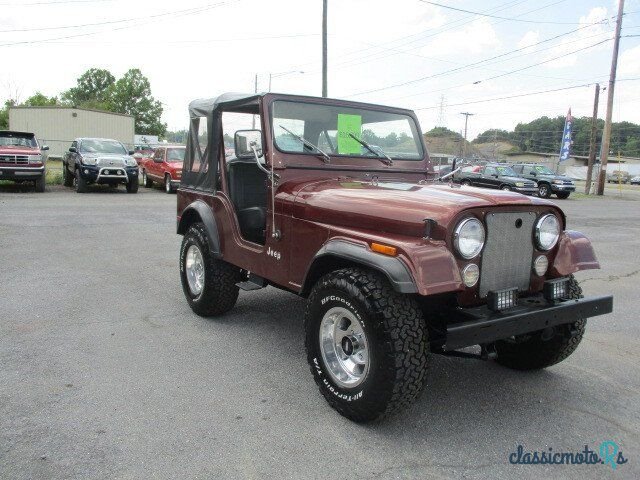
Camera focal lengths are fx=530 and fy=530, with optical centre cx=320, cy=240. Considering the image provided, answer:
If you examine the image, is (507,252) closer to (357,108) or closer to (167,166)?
(357,108)

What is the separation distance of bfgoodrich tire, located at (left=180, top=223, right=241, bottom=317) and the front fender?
2.67m

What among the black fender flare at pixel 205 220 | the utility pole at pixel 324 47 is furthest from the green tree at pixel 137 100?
the black fender flare at pixel 205 220

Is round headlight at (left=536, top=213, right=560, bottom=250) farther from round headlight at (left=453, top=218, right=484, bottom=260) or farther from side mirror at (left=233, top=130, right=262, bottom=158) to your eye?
side mirror at (left=233, top=130, right=262, bottom=158)

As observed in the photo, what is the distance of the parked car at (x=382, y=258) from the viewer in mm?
2775

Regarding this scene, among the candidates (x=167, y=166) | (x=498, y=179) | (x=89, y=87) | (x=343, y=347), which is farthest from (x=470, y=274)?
(x=89, y=87)

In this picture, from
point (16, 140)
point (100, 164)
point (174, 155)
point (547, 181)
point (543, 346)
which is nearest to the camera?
point (543, 346)

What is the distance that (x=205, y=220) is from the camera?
4.71 metres

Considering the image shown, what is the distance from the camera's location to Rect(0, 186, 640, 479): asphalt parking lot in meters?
2.66

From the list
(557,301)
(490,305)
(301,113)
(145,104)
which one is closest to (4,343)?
(301,113)

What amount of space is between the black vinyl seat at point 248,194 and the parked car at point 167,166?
14078 mm

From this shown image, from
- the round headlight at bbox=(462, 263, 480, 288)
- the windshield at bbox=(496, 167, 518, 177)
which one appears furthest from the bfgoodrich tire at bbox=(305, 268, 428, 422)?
the windshield at bbox=(496, 167, 518, 177)

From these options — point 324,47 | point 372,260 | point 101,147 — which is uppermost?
point 324,47

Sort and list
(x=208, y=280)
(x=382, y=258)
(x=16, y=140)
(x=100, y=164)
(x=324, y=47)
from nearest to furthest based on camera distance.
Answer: (x=382, y=258) → (x=208, y=280) → (x=16, y=140) → (x=100, y=164) → (x=324, y=47)

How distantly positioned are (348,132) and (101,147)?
15372mm
